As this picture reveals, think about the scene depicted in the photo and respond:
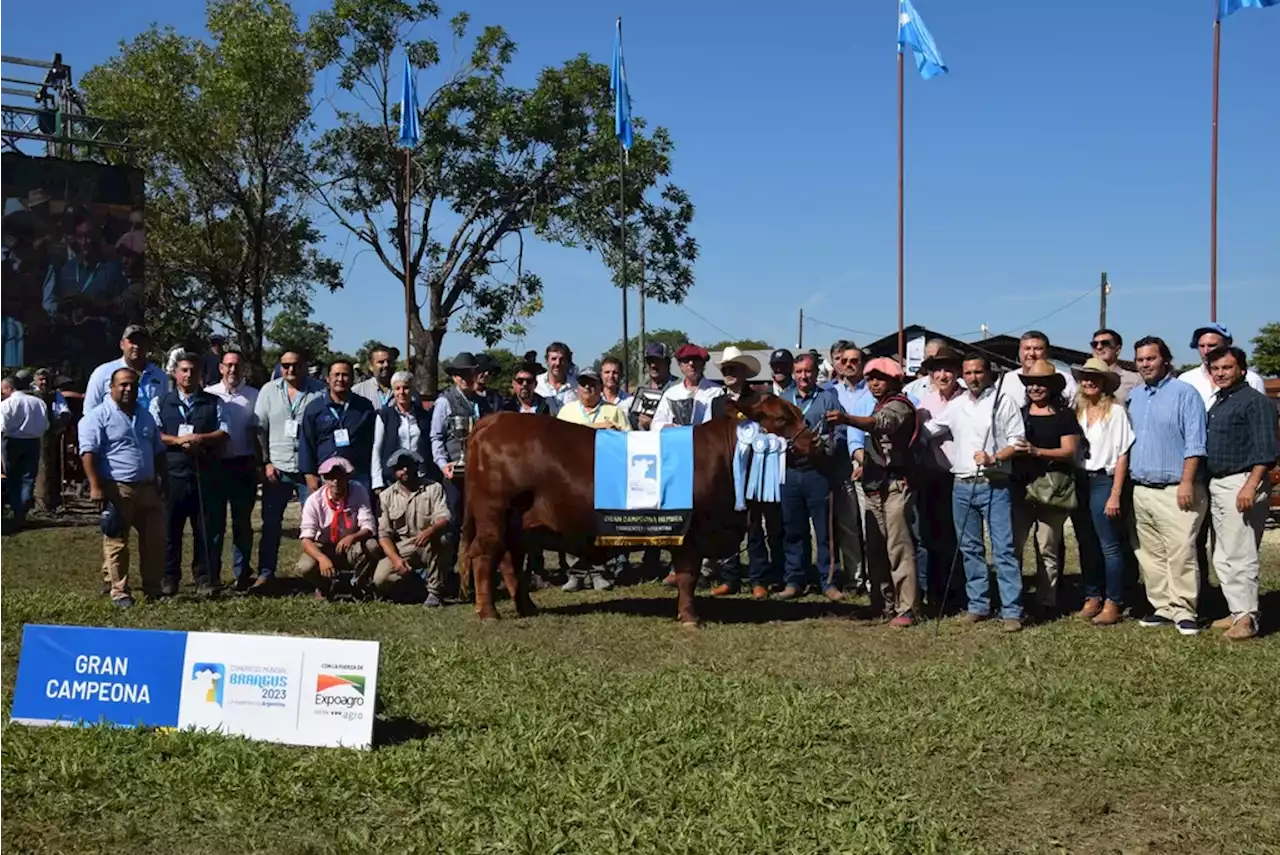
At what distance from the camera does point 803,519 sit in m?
10.4

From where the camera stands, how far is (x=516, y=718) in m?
6.25

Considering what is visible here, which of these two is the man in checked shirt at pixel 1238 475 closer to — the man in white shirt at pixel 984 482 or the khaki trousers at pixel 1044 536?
the khaki trousers at pixel 1044 536

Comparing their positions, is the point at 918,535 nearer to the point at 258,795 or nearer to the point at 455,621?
the point at 455,621

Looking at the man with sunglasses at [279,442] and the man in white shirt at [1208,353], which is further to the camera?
the man with sunglasses at [279,442]

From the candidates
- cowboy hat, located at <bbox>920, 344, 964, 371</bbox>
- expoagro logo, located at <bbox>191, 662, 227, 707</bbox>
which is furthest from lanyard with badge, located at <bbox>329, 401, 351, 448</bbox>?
cowboy hat, located at <bbox>920, 344, 964, 371</bbox>

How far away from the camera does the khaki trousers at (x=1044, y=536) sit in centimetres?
909

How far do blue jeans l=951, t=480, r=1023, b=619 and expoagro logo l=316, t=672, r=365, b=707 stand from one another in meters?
5.14

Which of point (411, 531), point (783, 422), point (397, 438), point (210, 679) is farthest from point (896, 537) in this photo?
point (210, 679)

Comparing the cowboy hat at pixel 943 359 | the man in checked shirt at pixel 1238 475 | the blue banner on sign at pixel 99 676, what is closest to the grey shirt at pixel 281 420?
the blue banner on sign at pixel 99 676

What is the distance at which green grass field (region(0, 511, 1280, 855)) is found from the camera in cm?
475

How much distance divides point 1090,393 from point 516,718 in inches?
215

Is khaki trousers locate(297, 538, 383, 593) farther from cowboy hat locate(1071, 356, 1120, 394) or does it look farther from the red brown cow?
cowboy hat locate(1071, 356, 1120, 394)

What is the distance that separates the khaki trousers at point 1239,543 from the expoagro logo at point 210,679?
6843mm

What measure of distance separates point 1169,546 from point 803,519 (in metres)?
3.05
